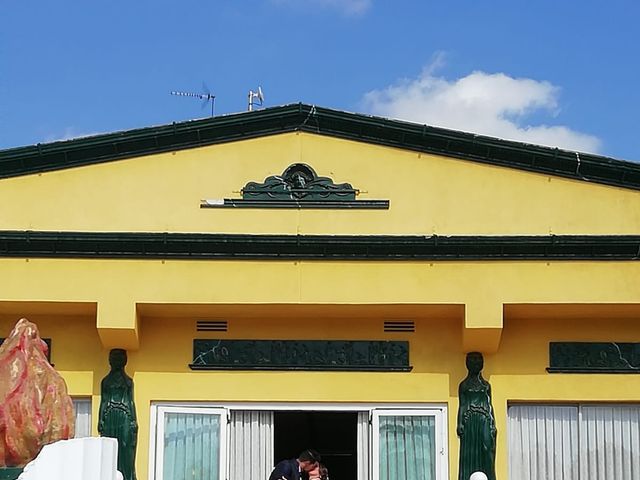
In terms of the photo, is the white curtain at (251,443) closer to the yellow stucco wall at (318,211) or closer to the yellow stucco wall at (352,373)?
the yellow stucco wall at (352,373)

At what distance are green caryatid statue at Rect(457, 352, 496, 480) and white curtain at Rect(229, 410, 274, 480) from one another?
2.08 m

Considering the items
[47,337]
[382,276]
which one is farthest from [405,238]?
[47,337]

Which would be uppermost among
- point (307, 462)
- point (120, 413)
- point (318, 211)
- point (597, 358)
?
point (318, 211)

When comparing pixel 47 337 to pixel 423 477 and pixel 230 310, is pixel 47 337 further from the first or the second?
pixel 423 477

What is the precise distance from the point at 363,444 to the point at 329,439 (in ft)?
20.0

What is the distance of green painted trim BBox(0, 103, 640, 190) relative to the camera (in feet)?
39.8

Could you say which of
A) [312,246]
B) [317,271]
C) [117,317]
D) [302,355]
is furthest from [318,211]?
[117,317]

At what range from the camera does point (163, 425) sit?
12.1 meters

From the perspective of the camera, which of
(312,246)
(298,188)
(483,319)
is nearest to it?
(483,319)

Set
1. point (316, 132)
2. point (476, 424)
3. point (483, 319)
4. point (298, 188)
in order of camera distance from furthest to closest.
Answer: point (316, 132) → point (298, 188) → point (476, 424) → point (483, 319)

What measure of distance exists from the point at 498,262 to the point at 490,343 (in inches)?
34.9

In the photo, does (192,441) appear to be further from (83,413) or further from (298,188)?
(298,188)

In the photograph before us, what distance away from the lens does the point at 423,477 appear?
12078mm

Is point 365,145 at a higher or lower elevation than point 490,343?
higher
